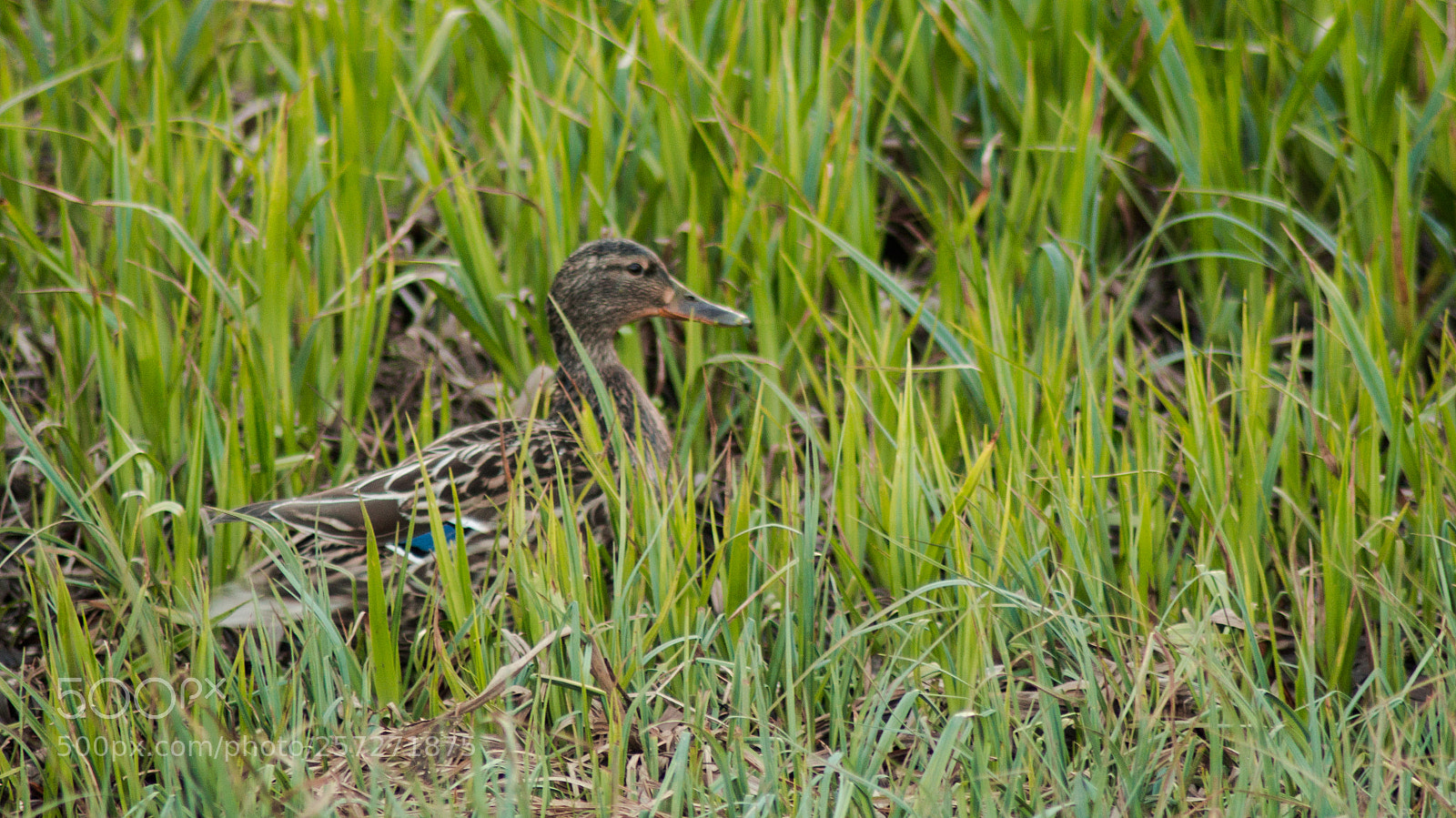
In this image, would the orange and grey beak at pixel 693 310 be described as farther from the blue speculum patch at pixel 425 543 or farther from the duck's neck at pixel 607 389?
the blue speculum patch at pixel 425 543

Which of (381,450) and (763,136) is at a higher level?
(763,136)

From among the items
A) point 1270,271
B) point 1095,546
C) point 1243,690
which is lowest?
point 1243,690

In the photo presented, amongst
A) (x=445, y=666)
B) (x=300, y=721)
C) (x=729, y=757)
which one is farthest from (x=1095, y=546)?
(x=300, y=721)

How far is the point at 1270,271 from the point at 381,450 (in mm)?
2459

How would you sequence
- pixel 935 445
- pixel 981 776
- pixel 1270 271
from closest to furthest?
pixel 981 776, pixel 935 445, pixel 1270 271

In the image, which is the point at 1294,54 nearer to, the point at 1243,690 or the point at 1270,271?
the point at 1270,271

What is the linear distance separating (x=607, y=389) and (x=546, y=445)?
211 mm

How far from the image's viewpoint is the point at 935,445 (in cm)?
274

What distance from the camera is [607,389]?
329cm

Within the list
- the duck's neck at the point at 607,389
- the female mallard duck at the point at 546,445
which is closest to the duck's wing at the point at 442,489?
the female mallard duck at the point at 546,445

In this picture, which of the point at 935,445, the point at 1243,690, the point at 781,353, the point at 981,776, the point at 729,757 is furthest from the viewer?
the point at 781,353

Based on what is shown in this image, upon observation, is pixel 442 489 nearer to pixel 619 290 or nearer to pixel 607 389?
pixel 607 389

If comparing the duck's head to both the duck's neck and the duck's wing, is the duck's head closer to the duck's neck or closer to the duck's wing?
the duck's neck

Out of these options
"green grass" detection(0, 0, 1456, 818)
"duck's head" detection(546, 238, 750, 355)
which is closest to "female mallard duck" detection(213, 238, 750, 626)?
"duck's head" detection(546, 238, 750, 355)
